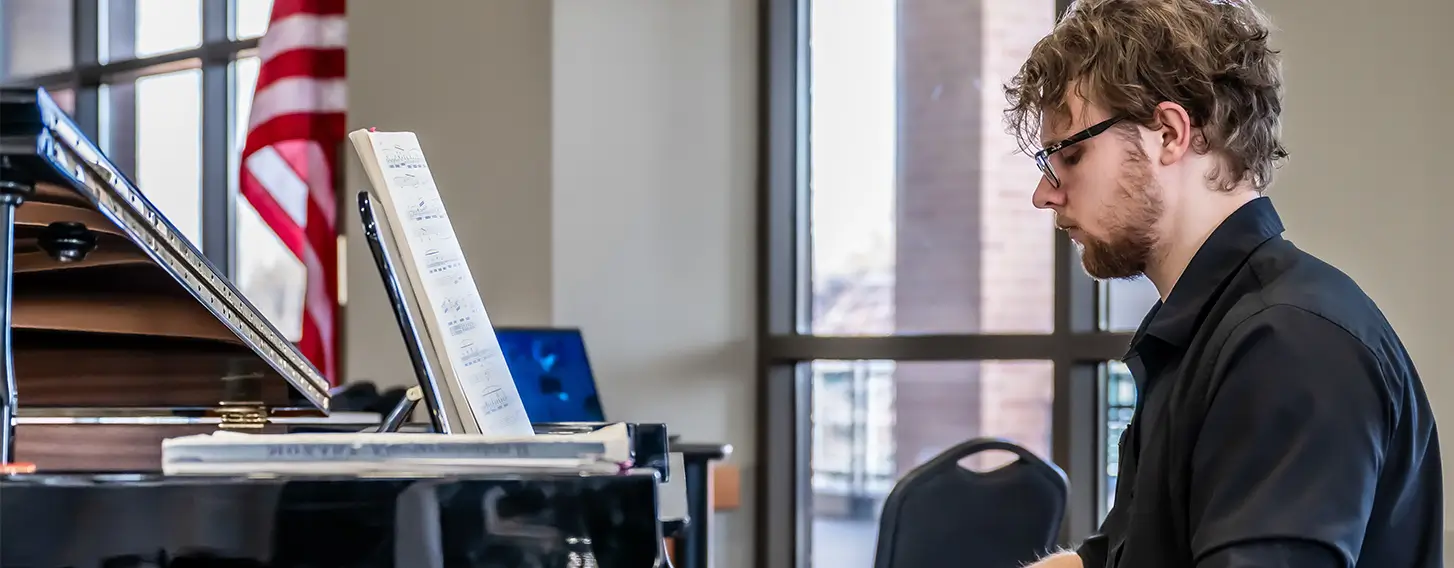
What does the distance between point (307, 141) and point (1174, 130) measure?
3.30 meters

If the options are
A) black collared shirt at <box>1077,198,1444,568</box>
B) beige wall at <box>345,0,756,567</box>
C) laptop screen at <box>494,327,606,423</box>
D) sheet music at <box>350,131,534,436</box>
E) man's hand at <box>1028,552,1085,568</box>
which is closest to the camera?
black collared shirt at <box>1077,198,1444,568</box>

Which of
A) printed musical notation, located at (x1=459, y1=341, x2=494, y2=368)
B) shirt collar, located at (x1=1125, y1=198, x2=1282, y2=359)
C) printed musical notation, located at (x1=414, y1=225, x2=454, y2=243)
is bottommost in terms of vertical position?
printed musical notation, located at (x1=459, y1=341, x2=494, y2=368)

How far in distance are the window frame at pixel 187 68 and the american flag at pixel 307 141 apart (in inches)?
35.6

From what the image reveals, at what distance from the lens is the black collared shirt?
1.15m

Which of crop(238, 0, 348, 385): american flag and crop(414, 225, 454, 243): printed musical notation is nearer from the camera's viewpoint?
crop(414, 225, 454, 243): printed musical notation

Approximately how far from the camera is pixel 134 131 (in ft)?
18.6

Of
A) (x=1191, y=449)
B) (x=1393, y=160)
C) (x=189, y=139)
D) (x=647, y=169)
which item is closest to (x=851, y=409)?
(x=647, y=169)

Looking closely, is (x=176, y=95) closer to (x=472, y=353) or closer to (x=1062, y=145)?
(x=472, y=353)

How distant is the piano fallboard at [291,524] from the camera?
1324 millimetres

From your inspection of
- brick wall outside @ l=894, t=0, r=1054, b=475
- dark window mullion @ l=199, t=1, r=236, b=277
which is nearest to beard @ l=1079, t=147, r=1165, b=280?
brick wall outside @ l=894, t=0, r=1054, b=475

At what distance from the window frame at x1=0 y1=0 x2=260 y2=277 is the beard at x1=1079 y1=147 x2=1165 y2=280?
13.8 ft

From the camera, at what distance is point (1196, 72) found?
4.67 ft

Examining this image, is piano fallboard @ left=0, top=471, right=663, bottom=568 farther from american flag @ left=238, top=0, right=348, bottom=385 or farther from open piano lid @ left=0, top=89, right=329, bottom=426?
american flag @ left=238, top=0, right=348, bottom=385

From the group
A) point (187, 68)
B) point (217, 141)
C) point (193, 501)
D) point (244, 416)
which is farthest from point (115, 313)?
point (187, 68)
